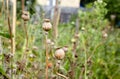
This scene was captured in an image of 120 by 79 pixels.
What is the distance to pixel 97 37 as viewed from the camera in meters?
2.11

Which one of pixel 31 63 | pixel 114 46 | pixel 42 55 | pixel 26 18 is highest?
pixel 26 18

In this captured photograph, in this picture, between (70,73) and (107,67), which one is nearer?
(70,73)

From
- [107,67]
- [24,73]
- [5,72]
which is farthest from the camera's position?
[107,67]

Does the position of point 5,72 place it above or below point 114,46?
above

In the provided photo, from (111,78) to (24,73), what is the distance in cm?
87

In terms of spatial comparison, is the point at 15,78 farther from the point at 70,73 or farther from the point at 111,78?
the point at 111,78

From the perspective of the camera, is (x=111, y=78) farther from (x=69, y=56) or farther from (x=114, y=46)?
(x=114, y=46)

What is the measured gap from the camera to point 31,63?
1.31 meters

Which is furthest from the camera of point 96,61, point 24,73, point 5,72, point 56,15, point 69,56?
point 96,61

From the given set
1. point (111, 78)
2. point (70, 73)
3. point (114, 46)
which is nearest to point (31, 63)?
point (70, 73)

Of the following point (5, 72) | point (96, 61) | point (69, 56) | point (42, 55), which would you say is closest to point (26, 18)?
point (5, 72)

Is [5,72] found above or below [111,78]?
above

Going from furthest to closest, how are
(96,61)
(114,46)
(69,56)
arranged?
(114,46), (96,61), (69,56)

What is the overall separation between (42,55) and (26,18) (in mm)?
884
